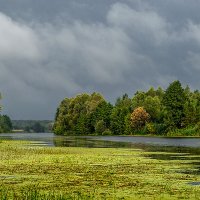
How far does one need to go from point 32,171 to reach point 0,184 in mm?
7115

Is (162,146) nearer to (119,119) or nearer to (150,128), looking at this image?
(150,128)

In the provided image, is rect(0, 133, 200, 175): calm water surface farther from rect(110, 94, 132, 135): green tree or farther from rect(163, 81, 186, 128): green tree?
rect(110, 94, 132, 135): green tree

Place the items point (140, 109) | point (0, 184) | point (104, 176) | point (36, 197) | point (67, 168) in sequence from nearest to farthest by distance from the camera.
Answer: point (36, 197) < point (0, 184) < point (104, 176) < point (67, 168) < point (140, 109)

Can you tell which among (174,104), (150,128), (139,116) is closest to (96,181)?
(174,104)

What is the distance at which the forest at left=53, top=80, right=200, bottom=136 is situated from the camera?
144 metres

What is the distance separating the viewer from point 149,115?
168250 millimetres

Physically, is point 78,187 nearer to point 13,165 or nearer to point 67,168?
point 67,168

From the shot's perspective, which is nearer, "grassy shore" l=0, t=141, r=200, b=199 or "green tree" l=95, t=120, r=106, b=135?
"grassy shore" l=0, t=141, r=200, b=199

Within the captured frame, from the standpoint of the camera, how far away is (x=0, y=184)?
26.8 meters

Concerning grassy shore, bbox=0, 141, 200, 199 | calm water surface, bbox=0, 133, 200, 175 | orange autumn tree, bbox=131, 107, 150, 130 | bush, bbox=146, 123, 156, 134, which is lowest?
grassy shore, bbox=0, 141, 200, 199

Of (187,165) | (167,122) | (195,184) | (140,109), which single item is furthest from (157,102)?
(195,184)

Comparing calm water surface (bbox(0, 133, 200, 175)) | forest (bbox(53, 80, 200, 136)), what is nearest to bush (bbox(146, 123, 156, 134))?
forest (bbox(53, 80, 200, 136))

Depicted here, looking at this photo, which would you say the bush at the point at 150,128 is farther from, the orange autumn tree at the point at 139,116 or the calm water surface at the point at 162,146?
the calm water surface at the point at 162,146

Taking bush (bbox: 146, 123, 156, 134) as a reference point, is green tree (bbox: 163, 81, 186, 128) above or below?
above
